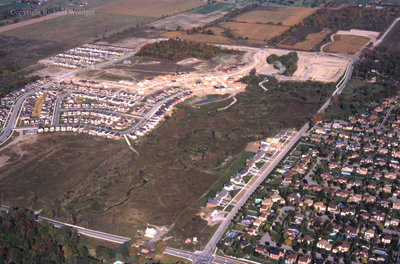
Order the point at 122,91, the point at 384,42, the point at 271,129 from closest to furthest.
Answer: the point at 271,129
the point at 122,91
the point at 384,42

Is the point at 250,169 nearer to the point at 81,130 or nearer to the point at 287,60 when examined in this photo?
the point at 81,130

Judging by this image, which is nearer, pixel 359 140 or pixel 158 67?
pixel 359 140

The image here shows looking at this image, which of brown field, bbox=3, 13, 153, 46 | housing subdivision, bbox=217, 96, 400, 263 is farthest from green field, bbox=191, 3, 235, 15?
housing subdivision, bbox=217, 96, 400, 263

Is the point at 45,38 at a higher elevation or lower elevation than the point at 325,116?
higher

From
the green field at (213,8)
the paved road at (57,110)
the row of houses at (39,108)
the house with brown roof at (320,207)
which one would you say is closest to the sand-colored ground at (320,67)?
the paved road at (57,110)

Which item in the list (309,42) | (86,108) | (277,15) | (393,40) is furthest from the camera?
(277,15)

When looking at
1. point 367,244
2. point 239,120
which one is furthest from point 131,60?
point 367,244

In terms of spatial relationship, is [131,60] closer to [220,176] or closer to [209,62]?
[209,62]

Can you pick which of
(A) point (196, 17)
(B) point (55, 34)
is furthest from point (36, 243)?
(A) point (196, 17)
